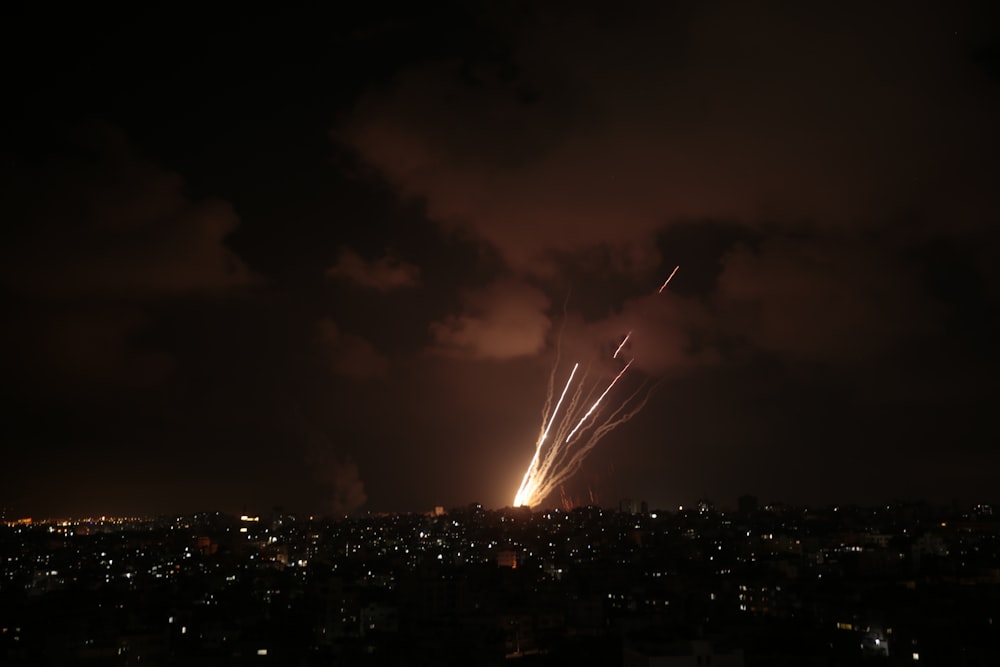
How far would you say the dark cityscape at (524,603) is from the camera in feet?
51.9

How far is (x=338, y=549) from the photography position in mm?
41281

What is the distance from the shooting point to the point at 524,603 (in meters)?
20.2

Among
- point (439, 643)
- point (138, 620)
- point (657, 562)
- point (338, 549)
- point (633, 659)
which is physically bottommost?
point (633, 659)

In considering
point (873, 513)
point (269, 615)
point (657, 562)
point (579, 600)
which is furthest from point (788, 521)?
point (269, 615)

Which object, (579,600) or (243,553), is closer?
(579,600)

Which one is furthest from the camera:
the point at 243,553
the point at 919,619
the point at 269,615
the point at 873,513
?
the point at 873,513

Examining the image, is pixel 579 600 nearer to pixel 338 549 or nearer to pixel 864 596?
pixel 864 596

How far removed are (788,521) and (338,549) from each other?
27.1 m

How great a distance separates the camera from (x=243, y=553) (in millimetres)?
40312

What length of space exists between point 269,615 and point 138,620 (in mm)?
2905

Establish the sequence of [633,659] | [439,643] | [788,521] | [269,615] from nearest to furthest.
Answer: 1. [633,659]
2. [439,643]
3. [269,615]
4. [788,521]

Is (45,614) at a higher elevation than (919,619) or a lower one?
higher

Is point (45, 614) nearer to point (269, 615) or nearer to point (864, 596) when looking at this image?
point (269, 615)

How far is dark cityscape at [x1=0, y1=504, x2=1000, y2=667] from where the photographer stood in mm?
15805
